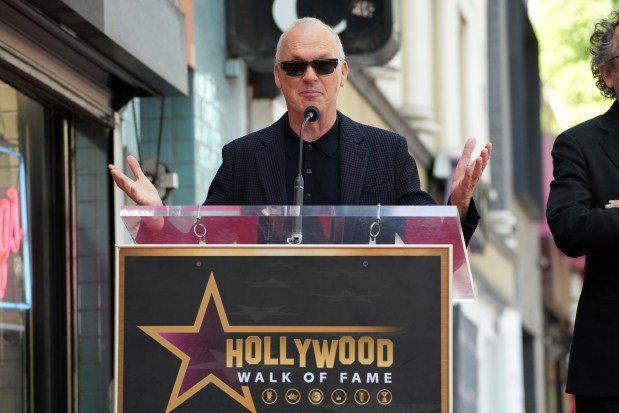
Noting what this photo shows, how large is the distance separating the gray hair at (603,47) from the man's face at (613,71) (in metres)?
0.01

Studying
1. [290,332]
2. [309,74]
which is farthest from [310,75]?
[290,332]

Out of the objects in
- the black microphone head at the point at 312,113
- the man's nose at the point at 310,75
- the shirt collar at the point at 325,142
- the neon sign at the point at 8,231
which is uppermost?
the man's nose at the point at 310,75

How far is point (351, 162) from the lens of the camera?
5.14 metres

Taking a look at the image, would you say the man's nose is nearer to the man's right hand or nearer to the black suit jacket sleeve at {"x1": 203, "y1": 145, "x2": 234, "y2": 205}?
the black suit jacket sleeve at {"x1": 203, "y1": 145, "x2": 234, "y2": 205}

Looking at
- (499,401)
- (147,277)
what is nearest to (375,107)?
(499,401)

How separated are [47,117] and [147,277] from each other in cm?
415

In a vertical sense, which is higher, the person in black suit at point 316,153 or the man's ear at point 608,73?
the man's ear at point 608,73

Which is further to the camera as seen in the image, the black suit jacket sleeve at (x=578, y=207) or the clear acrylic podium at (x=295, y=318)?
the black suit jacket sleeve at (x=578, y=207)

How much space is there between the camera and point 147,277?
14.2 feet

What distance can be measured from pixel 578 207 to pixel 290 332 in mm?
1131

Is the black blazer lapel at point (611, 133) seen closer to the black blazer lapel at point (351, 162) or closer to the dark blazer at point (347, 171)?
the dark blazer at point (347, 171)

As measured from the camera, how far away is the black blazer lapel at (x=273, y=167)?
16.8 feet

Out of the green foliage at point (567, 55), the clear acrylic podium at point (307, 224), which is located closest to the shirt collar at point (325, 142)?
the clear acrylic podium at point (307, 224)

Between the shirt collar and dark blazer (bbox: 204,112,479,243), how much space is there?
0.08ft
